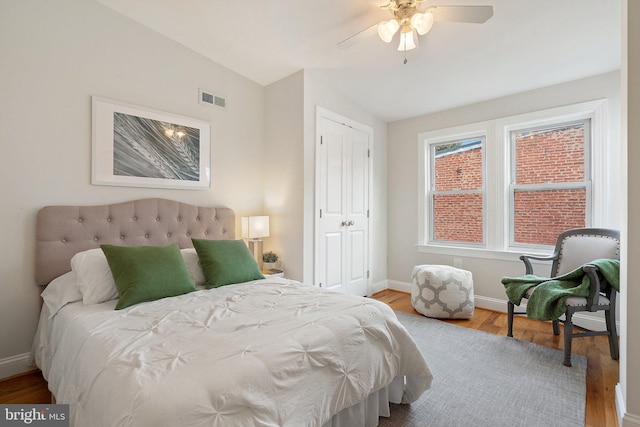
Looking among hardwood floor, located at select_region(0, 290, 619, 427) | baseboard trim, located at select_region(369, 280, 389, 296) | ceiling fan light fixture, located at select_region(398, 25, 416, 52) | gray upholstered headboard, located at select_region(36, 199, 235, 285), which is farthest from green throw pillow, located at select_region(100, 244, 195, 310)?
baseboard trim, located at select_region(369, 280, 389, 296)

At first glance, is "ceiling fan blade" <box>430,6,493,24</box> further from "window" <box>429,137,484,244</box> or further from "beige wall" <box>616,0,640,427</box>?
"window" <box>429,137,484,244</box>

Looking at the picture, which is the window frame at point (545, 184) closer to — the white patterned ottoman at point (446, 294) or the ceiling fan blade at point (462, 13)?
the white patterned ottoman at point (446, 294)

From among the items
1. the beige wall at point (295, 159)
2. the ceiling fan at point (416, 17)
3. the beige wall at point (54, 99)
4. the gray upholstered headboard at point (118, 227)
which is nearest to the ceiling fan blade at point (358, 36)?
the ceiling fan at point (416, 17)

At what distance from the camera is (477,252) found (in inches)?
145

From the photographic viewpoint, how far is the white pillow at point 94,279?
1927 millimetres

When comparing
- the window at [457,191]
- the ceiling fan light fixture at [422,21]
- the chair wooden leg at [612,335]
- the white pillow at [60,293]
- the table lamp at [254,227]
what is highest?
the ceiling fan light fixture at [422,21]

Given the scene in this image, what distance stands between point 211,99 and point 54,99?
4.23 feet

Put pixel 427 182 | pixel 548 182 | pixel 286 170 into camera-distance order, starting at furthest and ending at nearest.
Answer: pixel 427 182 → pixel 286 170 → pixel 548 182

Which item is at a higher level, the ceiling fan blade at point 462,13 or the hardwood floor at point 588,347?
the ceiling fan blade at point 462,13

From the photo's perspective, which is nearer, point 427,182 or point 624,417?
point 624,417

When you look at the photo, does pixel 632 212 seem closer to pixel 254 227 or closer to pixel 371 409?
pixel 371 409

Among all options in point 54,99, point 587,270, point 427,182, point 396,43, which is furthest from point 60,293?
point 427,182

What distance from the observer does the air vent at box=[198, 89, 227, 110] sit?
3119 mm

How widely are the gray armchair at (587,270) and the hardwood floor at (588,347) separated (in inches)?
4.5
